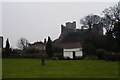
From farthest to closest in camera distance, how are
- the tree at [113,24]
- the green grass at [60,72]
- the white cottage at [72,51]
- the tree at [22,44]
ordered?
the tree at [22,44]
the white cottage at [72,51]
the tree at [113,24]
the green grass at [60,72]

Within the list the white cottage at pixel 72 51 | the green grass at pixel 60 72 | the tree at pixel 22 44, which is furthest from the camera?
the tree at pixel 22 44

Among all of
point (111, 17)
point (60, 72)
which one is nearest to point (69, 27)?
point (111, 17)

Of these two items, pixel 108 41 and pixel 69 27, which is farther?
pixel 69 27

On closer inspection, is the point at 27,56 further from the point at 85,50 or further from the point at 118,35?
the point at 118,35

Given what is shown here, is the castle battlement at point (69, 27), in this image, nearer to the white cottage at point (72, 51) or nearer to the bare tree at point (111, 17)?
the white cottage at point (72, 51)

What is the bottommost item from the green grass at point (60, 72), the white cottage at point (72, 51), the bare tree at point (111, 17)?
the green grass at point (60, 72)

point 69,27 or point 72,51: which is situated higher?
point 69,27

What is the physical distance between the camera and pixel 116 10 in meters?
54.5

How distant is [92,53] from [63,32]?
43.6 metres

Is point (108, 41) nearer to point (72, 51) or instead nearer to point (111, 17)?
point (111, 17)

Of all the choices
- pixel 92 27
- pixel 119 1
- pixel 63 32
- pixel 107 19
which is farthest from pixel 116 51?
pixel 63 32

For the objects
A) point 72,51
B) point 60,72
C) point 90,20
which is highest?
point 90,20

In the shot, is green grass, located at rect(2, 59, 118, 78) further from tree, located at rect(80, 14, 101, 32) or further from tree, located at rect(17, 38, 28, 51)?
tree, located at rect(17, 38, 28, 51)

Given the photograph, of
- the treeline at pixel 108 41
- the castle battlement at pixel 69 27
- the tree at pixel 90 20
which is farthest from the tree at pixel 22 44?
the treeline at pixel 108 41
